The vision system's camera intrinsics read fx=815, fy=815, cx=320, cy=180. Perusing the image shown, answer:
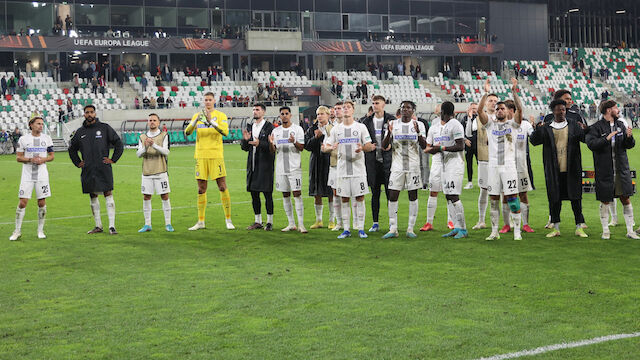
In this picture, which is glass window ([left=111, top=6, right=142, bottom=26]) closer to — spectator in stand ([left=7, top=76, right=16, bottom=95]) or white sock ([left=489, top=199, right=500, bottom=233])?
spectator in stand ([left=7, top=76, right=16, bottom=95])

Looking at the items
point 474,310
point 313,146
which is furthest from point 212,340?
Answer: point 313,146

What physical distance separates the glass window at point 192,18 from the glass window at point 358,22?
13088 millimetres

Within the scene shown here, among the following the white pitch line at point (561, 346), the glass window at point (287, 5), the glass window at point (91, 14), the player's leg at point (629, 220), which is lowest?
the white pitch line at point (561, 346)

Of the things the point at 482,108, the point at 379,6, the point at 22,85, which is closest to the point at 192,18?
the point at 22,85

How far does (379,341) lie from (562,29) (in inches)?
3347

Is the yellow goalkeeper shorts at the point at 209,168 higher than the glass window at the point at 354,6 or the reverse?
the reverse

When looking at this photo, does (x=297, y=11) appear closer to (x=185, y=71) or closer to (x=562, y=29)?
(x=185, y=71)

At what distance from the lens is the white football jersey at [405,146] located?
1308 centimetres

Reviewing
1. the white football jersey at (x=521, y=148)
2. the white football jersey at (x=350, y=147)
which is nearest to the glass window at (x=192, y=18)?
the white football jersey at (x=350, y=147)

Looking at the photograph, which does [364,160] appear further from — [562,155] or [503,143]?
[562,155]

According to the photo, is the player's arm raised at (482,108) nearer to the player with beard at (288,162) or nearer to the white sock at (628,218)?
the white sock at (628,218)

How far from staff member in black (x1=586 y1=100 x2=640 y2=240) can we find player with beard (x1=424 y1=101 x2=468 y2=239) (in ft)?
6.53

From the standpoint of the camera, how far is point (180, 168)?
102 feet

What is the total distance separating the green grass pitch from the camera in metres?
7.14
